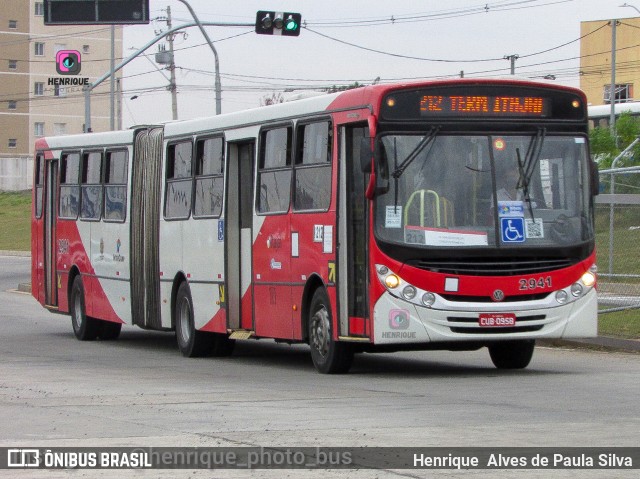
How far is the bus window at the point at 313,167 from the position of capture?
655 inches

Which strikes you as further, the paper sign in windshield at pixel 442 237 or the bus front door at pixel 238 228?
the bus front door at pixel 238 228

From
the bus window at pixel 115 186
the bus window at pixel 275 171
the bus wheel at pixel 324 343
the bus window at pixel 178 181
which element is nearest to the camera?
the bus wheel at pixel 324 343

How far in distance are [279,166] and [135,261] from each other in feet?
17.9

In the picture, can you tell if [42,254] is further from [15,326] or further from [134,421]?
[134,421]

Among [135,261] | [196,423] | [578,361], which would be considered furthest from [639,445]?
[135,261]

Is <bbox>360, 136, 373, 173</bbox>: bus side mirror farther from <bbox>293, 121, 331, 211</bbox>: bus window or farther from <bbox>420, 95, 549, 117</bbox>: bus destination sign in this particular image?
<bbox>293, 121, 331, 211</bbox>: bus window

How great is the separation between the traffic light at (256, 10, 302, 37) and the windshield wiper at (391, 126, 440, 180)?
1738 centimetres

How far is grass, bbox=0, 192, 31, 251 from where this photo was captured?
66.0 m

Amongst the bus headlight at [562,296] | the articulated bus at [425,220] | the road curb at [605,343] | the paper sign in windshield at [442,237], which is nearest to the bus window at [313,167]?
the articulated bus at [425,220]

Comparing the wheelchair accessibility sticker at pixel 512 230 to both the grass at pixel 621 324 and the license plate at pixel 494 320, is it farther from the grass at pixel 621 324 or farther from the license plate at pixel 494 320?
the grass at pixel 621 324

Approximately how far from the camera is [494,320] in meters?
15.7

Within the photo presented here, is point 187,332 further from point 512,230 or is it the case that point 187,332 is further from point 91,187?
point 512,230

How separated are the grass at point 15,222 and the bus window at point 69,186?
3828 centimetres

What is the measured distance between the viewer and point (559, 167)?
16203mm
